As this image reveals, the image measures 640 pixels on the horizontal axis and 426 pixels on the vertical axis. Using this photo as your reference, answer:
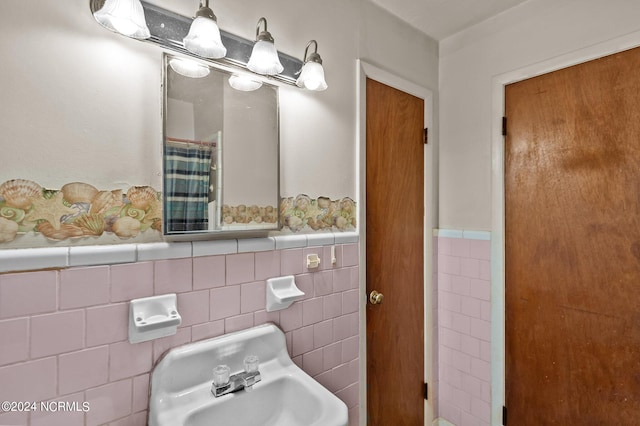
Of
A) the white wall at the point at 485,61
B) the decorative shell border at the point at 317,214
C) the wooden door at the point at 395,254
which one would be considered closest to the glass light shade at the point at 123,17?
the decorative shell border at the point at 317,214

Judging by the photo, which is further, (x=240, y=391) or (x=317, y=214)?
(x=317, y=214)

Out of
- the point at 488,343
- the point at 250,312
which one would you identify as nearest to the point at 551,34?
the point at 488,343

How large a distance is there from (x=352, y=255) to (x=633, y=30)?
145 cm

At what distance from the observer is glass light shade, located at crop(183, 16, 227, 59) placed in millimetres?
900

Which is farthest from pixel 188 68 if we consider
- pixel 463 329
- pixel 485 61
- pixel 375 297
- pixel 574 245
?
pixel 463 329

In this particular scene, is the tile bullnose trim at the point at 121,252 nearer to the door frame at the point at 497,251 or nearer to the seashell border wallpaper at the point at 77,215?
the seashell border wallpaper at the point at 77,215

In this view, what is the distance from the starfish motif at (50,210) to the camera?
76 cm

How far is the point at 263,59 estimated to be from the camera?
41.1 inches

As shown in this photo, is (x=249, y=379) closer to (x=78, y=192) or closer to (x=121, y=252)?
(x=121, y=252)

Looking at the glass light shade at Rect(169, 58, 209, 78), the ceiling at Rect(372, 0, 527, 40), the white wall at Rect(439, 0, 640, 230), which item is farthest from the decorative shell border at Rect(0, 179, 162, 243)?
the white wall at Rect(439, 0, 640, 230)

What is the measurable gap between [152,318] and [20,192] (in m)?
0.44

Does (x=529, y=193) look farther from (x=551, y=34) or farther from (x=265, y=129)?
(x=265, y=129)

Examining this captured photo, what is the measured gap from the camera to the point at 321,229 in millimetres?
1319

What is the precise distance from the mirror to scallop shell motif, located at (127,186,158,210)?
4 centimetres
